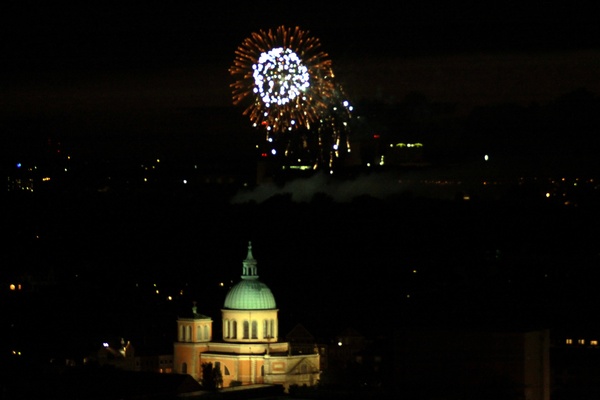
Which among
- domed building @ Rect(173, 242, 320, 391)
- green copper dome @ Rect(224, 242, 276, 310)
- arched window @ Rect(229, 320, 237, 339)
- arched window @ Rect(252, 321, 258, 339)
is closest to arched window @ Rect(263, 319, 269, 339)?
domed building @ Rect(173, 242, 320, 391)

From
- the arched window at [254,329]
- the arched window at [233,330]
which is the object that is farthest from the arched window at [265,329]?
the arched window at [233,330]

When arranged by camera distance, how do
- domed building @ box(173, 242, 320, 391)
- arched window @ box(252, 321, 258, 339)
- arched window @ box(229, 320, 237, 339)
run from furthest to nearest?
arched window @ box(229, 320, 237, 339)
arched window @ box(252, 321, 258, 339)
domed building @ box(173, 242, 320, 391)

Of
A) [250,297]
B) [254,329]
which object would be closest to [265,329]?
[254,329]

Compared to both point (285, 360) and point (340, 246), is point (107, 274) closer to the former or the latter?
point (340, 246)

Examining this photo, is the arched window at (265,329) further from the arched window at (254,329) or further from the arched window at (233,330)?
the arched window at (233,330)

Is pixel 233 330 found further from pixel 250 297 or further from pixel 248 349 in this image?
pixel 250 297

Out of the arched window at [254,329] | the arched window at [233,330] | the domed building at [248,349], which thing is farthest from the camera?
the arched window at [233,330]

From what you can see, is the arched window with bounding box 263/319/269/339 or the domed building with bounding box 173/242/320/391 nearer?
the domed building with bounding box 173/242/320/391

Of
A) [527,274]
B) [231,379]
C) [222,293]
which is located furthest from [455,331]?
[222,293]

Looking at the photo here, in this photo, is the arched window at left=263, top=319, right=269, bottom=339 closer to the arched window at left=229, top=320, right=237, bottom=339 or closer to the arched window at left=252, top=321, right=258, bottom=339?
the arched window at left=252, top=321, right=258, bottom=339
